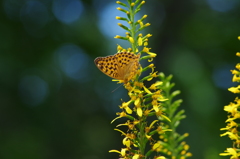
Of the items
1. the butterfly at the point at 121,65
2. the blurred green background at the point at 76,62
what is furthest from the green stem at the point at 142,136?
the blurred green background at the point at 76,62

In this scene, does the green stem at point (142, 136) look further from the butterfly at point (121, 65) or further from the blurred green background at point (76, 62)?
the blurred green background at point (76, 62)

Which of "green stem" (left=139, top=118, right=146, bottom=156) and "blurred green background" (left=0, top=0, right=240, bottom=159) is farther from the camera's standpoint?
"blurred green background" (left=0, top=0, right=240, bottom=159)

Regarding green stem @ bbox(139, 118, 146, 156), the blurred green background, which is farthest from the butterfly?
the blurred green background

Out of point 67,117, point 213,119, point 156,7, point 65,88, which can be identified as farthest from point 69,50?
point 213,119

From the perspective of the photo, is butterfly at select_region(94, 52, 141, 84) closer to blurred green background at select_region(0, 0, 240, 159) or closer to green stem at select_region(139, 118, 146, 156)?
green stem at select_region(139, 118, 146, 156)

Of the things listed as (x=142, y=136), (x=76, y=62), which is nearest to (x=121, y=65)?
(x=142, y=136)
